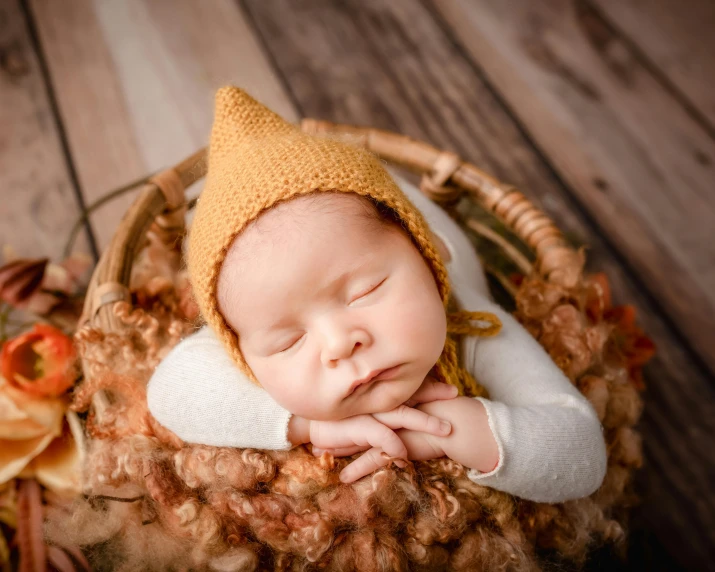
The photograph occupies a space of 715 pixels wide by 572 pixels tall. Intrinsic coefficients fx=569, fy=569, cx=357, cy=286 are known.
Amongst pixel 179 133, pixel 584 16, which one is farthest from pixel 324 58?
pixel 584 16

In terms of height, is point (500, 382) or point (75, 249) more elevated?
point (500, 382)

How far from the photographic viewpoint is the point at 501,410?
2.60 feet

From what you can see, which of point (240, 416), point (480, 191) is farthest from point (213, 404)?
point (480, 191)

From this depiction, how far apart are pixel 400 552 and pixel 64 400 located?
644 millimetres

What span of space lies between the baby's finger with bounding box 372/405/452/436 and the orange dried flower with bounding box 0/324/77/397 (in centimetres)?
56

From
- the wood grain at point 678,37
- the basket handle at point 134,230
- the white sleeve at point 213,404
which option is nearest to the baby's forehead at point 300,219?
the white sleeve at point 213,404

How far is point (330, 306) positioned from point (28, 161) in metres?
1.25

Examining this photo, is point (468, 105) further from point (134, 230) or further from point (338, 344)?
point (338, 344)

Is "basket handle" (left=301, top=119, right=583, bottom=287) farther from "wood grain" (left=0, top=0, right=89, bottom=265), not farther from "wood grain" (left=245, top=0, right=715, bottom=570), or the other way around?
"wood grain" (left=0, top=0, right=89, bottom=265)

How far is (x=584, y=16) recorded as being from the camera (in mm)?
1932

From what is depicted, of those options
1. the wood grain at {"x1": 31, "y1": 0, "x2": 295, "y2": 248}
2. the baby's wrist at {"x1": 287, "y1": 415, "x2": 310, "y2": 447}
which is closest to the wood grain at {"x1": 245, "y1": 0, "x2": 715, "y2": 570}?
the wood grain at {"x1": 31, "y1": 0, "x2": 295, "y2": 248}

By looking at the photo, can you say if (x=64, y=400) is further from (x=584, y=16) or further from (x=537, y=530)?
(x=584, y=16)

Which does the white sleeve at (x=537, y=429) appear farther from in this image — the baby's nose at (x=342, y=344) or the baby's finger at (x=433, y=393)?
the baby's nose at (x=342, y=344)

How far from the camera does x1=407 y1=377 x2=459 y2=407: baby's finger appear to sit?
0.81 metres
